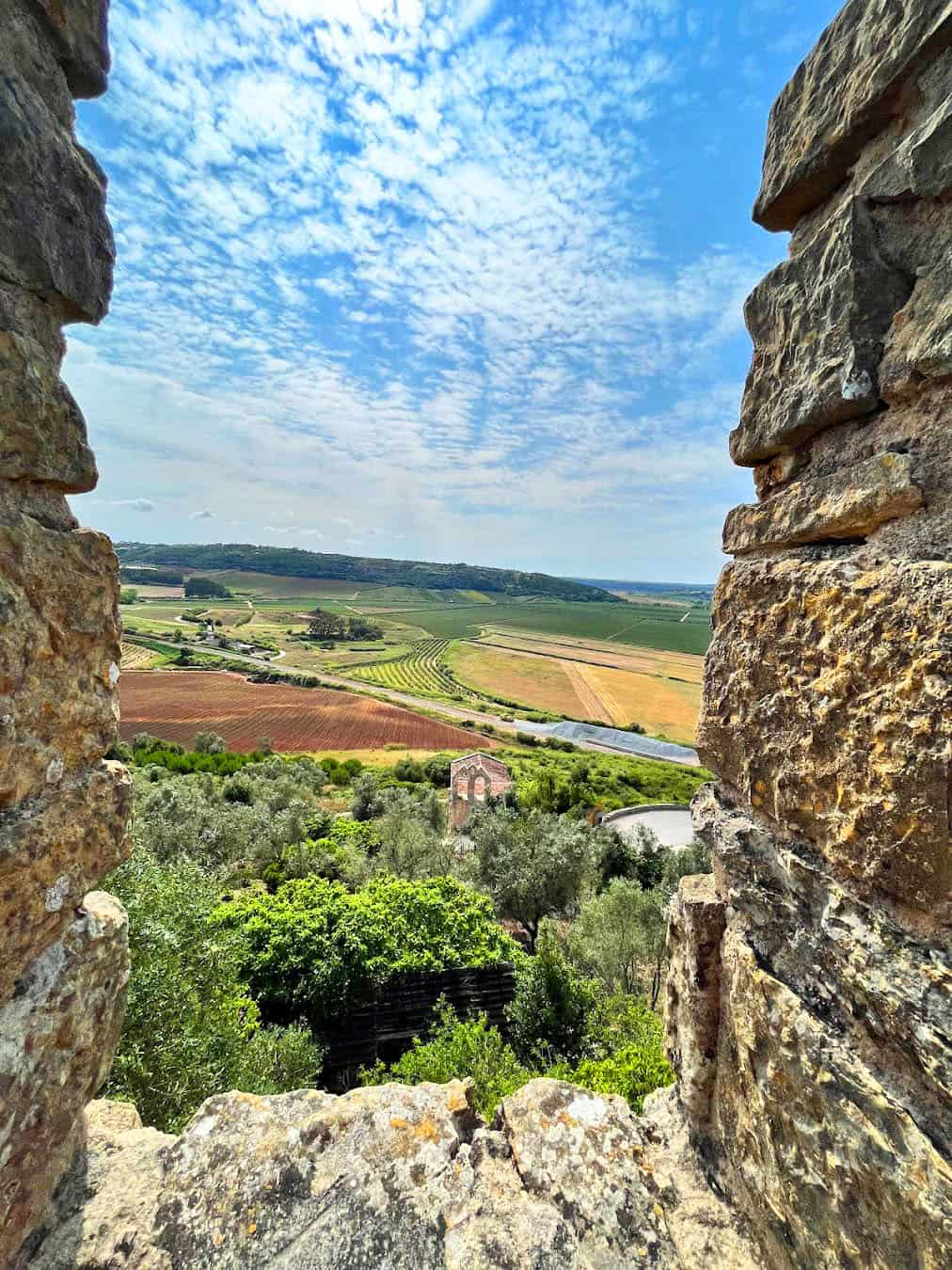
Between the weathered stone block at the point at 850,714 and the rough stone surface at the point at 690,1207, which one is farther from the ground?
the weathered stone block at the point at 850,714

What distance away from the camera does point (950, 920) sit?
5.90 feet

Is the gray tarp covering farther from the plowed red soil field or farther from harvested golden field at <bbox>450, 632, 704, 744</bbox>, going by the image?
the plowed red soil field

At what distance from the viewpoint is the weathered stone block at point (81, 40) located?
2.47m

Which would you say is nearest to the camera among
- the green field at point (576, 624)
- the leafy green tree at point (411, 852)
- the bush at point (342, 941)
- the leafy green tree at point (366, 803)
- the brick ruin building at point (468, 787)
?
the bush at point (342, 941)

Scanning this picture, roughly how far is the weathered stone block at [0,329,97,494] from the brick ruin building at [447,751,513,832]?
87.6 feet

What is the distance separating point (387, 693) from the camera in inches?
2918

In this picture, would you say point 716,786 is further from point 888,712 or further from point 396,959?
point 396,959

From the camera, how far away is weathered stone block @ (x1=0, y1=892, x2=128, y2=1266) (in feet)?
7.24

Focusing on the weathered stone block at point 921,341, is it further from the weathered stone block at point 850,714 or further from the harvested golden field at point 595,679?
the harvested golden field at point 595,679

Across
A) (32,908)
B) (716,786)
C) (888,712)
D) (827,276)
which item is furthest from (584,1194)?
(827,276)

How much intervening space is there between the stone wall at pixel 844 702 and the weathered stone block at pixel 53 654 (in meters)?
3.37

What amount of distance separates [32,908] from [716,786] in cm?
350

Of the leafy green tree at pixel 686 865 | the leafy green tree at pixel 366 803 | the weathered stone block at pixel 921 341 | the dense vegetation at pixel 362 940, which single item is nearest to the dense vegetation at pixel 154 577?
the leafy green tree at pixel 366 803

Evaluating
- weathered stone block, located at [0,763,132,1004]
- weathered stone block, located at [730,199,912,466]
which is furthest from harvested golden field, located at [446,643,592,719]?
weathered stone block, located at [0,763,132,1004]
